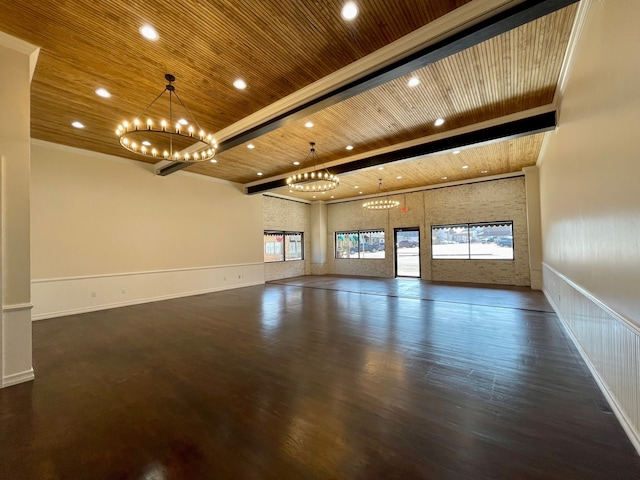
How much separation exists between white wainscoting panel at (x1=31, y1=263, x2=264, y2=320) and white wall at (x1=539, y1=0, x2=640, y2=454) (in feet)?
30.1

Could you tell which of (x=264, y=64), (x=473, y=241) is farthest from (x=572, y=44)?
(x=473, y=241)

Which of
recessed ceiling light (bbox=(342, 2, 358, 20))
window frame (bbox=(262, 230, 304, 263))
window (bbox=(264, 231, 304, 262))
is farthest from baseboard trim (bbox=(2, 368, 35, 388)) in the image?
window (bbox=(264, 231, 304, 262))

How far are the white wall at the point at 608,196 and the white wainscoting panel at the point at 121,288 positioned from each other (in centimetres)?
917

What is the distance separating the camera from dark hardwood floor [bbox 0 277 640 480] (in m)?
1.85

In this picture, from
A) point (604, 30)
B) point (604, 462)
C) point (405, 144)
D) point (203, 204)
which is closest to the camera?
point (604, 462)

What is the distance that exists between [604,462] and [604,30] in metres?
3.51

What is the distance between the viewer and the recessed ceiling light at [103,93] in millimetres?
4176

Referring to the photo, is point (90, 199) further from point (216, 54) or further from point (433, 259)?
point (433, 259)

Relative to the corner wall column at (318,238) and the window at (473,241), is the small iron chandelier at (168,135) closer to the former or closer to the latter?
the corner wall column at (318,238)

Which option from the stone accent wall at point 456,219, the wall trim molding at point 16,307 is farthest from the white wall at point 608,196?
the stone accent wall at point 456,219

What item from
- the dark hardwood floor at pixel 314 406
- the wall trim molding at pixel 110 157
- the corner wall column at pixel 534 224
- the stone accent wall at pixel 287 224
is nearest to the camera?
the dark hardwood floor at pixel 314 406

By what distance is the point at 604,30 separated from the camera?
7.94 ft

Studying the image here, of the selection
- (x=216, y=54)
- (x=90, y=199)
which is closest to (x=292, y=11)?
(x=216, y=54)

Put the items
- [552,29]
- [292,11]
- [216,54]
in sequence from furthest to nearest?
[216,54]
[552,29]
[292,11]
